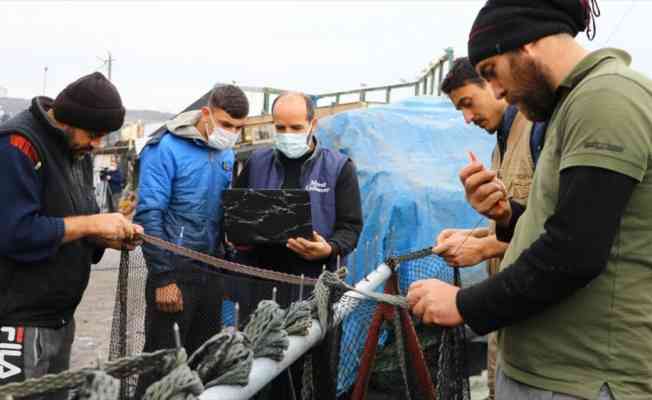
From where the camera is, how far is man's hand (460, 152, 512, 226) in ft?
6.86

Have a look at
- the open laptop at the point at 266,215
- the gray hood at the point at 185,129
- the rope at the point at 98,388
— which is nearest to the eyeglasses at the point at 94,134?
the open laptop at the point at 266,215

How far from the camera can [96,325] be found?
703 centimetres

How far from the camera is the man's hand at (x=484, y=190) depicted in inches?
82.4

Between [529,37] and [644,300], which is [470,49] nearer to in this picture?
[529,37]

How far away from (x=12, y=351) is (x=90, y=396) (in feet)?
5.59

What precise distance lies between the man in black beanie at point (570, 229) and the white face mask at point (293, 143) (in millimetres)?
2032

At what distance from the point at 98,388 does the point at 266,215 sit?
2130 millimetres

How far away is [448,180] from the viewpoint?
625cm

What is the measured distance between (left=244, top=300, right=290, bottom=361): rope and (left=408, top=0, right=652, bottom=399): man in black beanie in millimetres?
395

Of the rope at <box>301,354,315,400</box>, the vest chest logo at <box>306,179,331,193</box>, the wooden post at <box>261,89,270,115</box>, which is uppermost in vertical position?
the wooden post at <box>261,89,270,115</box>

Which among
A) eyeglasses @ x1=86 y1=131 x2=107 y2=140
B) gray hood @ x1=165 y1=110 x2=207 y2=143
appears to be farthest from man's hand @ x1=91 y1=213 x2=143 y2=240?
gray hood @ x1=165 y1=110 x2=207 y2=143

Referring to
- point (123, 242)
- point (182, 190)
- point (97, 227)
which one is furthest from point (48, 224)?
point (182, 190)

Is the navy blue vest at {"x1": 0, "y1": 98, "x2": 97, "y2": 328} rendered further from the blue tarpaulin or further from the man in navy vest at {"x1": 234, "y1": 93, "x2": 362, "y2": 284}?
the blue tarpaulin

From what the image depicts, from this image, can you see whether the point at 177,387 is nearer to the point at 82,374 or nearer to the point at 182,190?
the point at 82,374
